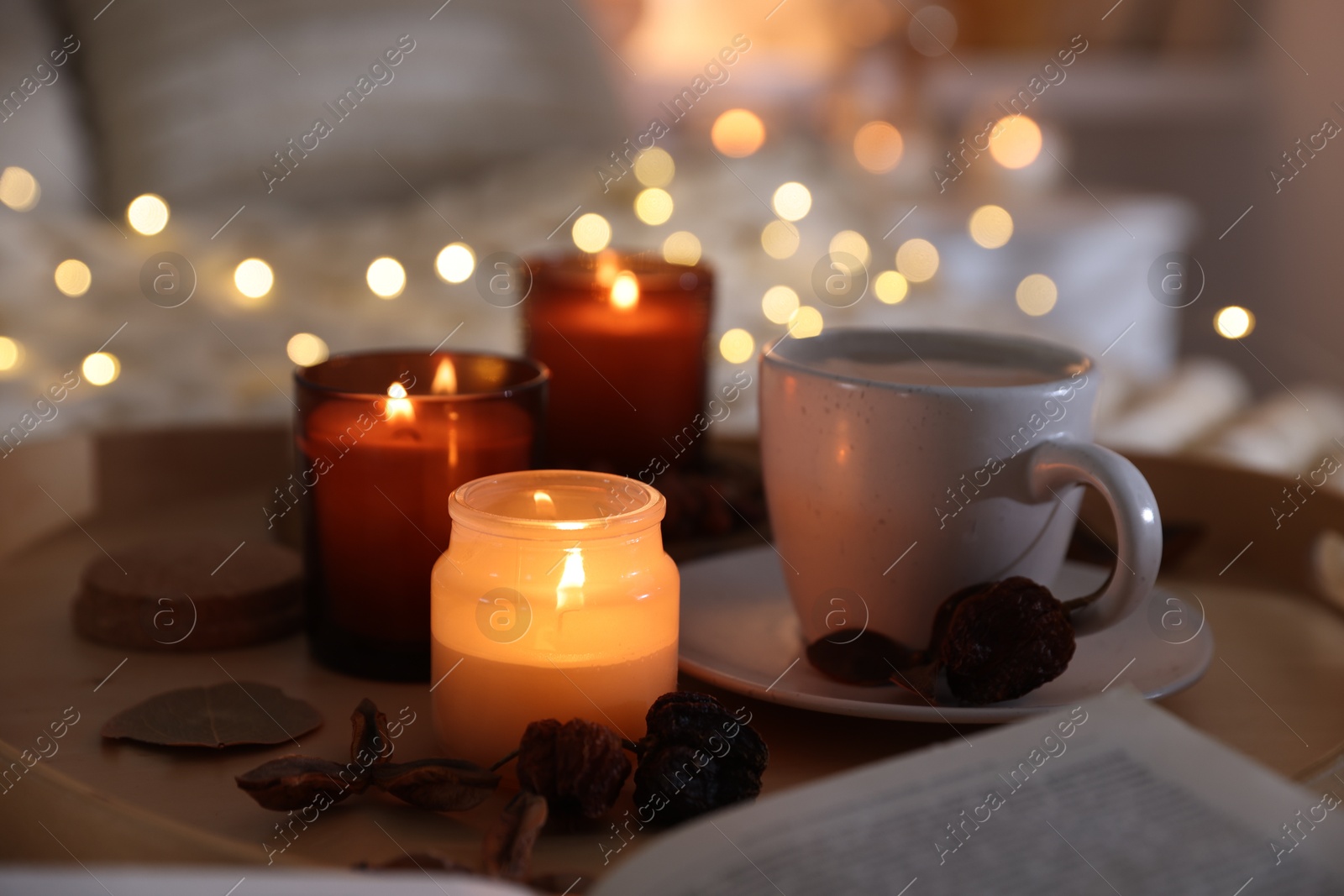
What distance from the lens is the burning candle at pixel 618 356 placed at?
769 mm

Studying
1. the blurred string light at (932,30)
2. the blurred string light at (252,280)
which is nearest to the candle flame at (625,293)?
the blurred string light at (252,280)

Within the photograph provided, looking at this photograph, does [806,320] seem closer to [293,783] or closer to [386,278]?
[386,278]

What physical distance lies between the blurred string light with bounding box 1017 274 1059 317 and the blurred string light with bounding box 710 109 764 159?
65 cm

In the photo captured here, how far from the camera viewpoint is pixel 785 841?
1.21 feet

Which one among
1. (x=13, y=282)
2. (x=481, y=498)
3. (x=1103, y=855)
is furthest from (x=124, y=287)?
(x=1103, y=855)

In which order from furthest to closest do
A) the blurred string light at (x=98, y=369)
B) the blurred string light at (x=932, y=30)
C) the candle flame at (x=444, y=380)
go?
1. the blurred string light at (x=932, y=30)
2. the blurred string light at (x=98, y=369)
3. the candle flame at (x=444, y=380)

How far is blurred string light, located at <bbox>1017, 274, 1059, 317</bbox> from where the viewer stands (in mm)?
2137

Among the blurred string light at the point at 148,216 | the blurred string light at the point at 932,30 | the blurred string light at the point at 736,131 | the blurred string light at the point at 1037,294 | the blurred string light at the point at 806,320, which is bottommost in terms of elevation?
the blurred string light at the point at 1037,294

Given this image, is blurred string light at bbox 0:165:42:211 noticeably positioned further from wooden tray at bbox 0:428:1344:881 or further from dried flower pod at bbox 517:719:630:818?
dried flower pod at bbox 517:719:630:818

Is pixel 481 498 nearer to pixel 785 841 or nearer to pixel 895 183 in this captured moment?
pixel 785 841

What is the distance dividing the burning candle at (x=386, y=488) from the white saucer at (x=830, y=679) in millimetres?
125

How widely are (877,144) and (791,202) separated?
1.03 m

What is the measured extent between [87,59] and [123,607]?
135cm

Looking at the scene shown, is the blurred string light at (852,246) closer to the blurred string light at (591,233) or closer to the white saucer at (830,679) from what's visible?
the blurred string light at (591,233)
